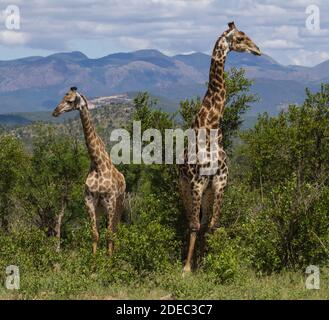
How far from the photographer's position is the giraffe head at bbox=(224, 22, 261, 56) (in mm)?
13836

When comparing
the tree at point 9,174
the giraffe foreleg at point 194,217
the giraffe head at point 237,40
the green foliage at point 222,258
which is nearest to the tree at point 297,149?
the giraffe foreleg at point 194,217

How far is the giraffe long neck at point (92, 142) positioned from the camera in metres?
14.4

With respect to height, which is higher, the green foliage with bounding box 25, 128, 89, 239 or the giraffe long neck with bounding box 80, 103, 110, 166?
the giraffe long neck with bounding box 80, 103, 110, 166

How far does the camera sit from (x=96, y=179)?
14141 mm

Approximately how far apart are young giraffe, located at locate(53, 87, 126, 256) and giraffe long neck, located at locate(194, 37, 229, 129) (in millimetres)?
2224

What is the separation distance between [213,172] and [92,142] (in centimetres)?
291

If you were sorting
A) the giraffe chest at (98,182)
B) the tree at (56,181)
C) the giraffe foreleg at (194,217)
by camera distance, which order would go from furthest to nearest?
the tree at (56,181) → the giraffe chest at (98,182) → the giraffe foreleg at (194,217)

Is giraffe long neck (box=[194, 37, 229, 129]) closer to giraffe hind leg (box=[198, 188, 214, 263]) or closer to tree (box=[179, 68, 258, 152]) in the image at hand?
giraffe hind leg (box=[198, 188, 214, 263])

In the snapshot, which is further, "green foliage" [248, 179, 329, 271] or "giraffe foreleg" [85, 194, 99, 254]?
"giraffe foreleg" [85, 194, 99, 254]

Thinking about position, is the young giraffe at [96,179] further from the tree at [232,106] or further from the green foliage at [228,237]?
the tree at [232,106]

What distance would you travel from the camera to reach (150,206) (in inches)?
556

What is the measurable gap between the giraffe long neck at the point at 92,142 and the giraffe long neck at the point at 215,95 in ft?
7.42

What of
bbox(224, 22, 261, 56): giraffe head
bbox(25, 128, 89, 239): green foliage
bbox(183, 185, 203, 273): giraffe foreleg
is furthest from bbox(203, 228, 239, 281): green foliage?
bbox(25, 128, 89, 239): green foliage

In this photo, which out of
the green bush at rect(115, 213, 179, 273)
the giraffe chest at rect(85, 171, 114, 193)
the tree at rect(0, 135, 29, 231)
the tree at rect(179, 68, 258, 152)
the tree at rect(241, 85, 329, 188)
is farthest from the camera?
the tree at rect(0, 135, 29, 231)
